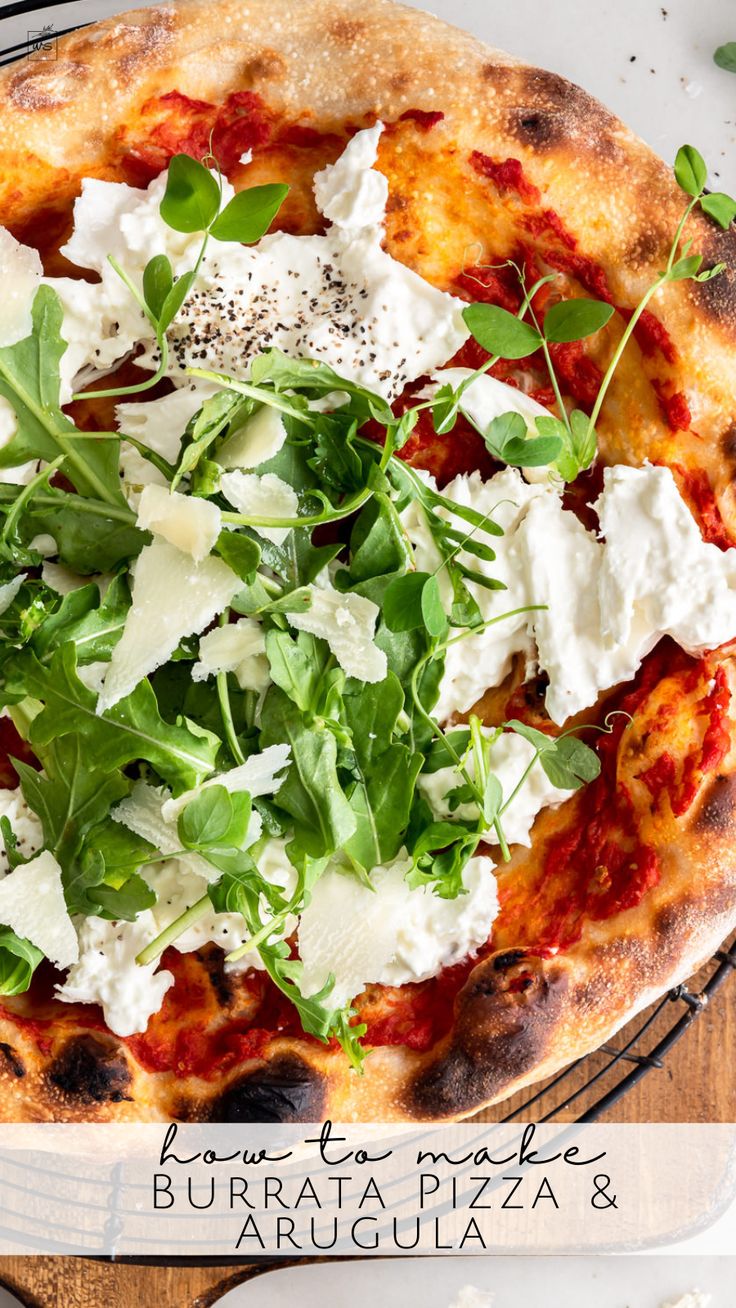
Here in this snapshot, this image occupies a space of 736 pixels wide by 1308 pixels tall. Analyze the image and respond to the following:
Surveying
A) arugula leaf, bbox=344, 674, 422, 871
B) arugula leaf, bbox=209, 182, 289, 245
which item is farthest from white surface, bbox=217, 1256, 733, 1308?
arugula leaf, bbox=209, 182, 289, 245

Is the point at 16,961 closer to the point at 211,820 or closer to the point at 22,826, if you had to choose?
the point at 22,826

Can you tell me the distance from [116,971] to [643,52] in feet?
6.79

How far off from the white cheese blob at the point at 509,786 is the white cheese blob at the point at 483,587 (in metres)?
0.09

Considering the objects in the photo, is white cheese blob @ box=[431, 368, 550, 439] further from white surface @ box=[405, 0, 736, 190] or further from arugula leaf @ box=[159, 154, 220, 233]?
white surface @ box=[405, 0, 736, 190]

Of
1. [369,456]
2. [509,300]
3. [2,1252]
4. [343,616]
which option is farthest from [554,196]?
[2,1252]

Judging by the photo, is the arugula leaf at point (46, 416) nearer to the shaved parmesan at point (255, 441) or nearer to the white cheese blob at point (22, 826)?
the shaved parmesan at point (255, 441)

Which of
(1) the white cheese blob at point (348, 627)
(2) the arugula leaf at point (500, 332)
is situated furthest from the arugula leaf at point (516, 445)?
A: (1) the white cheese blob at point (348, 627)

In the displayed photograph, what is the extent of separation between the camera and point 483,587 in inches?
76.4

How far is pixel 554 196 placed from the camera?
2.03 m

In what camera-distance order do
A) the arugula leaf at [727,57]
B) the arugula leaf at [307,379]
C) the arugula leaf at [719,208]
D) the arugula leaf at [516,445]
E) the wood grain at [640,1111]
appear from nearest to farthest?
the arugula leaf at [307,379] → the arugula leaf at [516,445] → the arugula leaf at [719,208] → the wood grain at [640,1111] → the arugula leaf at [727,57]

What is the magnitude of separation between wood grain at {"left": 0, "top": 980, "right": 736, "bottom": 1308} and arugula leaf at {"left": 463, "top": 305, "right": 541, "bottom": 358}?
49.9 inches

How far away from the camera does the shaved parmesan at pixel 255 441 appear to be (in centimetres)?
177

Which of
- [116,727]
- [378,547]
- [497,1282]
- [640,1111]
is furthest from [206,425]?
[497,1282]

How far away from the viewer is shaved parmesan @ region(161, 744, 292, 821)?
1.76 m
